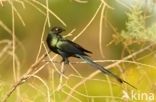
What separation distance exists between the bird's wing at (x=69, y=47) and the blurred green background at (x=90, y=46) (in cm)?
5

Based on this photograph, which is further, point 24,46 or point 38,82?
point 24,46

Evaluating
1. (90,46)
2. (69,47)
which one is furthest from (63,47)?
(90,46)

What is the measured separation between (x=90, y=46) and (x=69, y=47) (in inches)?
12.1

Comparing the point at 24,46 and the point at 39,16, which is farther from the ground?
the point at 39,16

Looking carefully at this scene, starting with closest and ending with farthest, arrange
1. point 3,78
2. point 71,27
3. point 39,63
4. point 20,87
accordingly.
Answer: point 39,63 → point 20,87 → point 3,78 → point 71,27

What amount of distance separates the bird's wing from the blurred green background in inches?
2.1

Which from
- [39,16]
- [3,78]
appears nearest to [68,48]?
[3,78]

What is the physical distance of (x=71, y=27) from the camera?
1.87 m

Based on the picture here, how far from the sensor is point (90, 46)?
6.09 ft

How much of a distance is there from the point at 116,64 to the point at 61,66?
162mm

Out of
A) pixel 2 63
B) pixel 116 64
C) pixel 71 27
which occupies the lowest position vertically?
pixel 116 64

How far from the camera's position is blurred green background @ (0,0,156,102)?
1.55 meters

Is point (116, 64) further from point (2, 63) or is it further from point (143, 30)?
point (2, 63)

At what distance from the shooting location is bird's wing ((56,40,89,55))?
1.54 m
